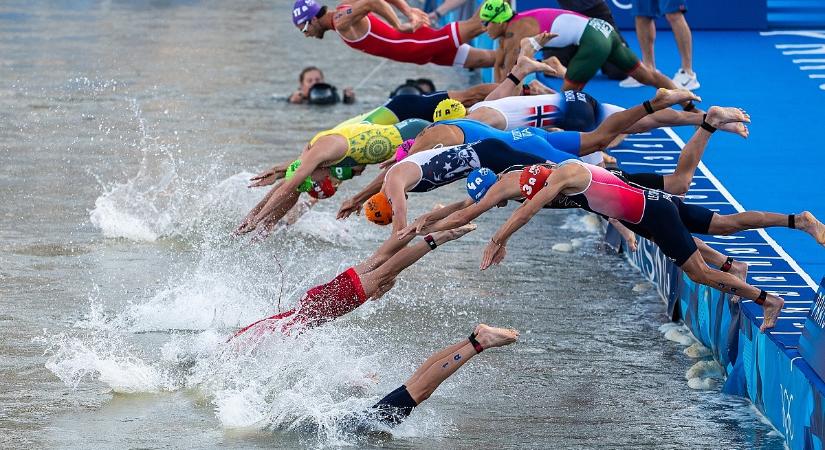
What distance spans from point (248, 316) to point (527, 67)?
9.44 feet

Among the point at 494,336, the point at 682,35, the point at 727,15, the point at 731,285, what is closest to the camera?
the point at 494,336

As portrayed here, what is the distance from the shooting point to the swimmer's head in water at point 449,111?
35.7ft

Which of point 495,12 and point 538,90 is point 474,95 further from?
point 495,12

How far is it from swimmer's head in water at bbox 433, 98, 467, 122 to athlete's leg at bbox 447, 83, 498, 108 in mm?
838

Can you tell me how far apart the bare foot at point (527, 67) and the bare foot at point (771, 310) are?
2.95 m

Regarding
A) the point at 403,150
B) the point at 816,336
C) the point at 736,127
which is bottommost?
the point at 816,336

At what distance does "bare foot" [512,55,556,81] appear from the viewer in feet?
35.0

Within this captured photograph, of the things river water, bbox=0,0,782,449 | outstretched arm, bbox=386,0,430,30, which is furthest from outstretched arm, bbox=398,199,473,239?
outstretched arm, bbox=386,0,430,30

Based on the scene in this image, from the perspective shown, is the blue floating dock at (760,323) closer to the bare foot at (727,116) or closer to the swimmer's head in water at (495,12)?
the bare foot at (727,116)

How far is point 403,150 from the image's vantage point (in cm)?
1021

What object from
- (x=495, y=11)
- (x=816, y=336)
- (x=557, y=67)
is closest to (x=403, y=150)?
(x=557, y=67)

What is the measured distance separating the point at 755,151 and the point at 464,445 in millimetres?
5645

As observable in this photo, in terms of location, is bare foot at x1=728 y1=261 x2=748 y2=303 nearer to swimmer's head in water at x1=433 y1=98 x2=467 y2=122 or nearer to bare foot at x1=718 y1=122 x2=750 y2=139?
bare foot at x1=718 y1=122 x2=750 y2=139

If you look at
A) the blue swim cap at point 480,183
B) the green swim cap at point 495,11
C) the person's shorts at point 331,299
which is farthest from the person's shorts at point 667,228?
the green swim cap at point 495,11
